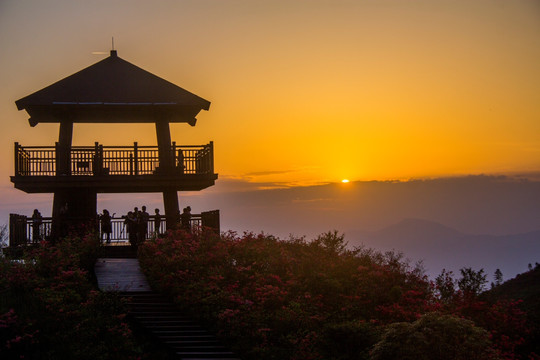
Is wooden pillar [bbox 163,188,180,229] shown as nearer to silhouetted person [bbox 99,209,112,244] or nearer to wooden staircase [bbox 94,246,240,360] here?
silhouetted person [bbox 99,209,112,244]

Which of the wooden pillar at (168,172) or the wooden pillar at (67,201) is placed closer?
the wooden pillar at (67,201)

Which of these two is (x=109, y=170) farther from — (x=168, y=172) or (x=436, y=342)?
(x=436, y=342)

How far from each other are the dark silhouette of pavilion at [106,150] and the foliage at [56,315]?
823cm

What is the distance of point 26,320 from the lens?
20.7 m

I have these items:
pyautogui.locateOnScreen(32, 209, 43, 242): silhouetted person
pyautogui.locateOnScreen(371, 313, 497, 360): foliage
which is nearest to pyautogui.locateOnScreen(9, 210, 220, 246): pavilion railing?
pyautogui.locateOnScreen(32, 209, 43, 242): silhouetted person

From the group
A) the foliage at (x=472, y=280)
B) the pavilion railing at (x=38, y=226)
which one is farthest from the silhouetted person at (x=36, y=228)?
the foliage at (x=472, y=280)

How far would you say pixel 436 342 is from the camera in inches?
731

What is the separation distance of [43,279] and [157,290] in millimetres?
3845

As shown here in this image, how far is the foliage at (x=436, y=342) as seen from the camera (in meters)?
18.3

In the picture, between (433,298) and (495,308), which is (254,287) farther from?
(495,308)

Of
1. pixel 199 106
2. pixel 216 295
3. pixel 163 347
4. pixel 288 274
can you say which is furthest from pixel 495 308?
pixel 199 106

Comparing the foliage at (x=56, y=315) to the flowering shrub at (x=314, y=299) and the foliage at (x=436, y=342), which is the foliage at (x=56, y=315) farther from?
the foliage at (x=436, y=342)

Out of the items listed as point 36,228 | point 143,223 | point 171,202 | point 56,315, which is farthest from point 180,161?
point 56,315

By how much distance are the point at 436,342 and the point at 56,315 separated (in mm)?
10979
